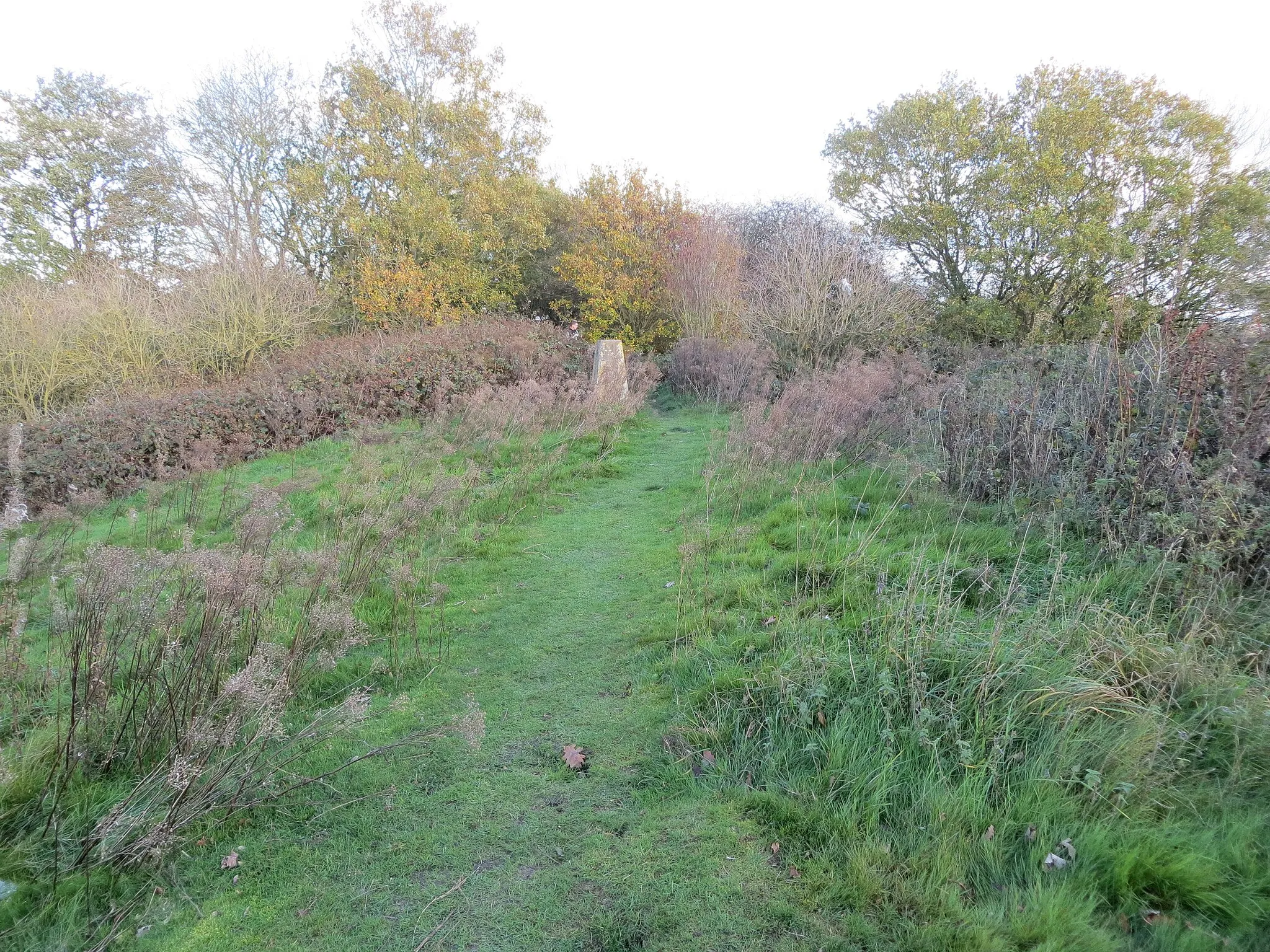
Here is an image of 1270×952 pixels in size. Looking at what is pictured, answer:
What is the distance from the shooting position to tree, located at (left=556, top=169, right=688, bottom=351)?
1912cm

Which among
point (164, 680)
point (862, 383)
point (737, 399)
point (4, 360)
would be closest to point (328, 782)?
point (164, 680)

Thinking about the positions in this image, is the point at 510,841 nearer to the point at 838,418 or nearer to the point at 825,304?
the point at 838,418

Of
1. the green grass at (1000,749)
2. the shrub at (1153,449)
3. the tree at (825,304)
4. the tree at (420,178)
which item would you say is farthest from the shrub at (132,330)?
the shrub at (1153,449)

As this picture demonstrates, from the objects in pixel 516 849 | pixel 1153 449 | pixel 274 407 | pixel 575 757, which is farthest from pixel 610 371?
pixel 516 849

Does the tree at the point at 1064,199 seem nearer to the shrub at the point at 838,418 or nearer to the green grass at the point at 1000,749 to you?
the shrub at the point at 838,418

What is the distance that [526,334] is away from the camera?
627 inches

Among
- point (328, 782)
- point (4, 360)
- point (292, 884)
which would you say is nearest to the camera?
point (292, 884)

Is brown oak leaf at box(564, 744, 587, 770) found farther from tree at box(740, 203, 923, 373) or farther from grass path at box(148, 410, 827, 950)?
tree at box(740, 203, 923, 373)

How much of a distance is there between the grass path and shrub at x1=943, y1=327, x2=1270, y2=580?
10.3 feet

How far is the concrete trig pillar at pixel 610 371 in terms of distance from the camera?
13375 mm

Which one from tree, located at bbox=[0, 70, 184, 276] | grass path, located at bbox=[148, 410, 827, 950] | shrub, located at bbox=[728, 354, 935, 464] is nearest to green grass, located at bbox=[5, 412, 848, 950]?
grass path, located at bbox=[148, 410, 827, 950]

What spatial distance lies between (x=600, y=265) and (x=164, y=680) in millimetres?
17962

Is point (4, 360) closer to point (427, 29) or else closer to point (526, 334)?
point (526, 334)

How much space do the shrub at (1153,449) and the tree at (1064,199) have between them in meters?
9.61
